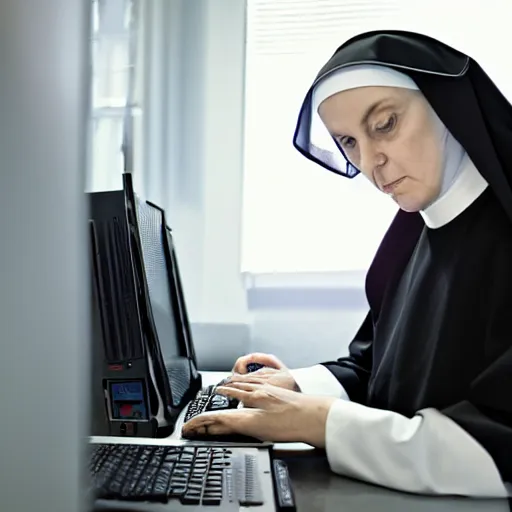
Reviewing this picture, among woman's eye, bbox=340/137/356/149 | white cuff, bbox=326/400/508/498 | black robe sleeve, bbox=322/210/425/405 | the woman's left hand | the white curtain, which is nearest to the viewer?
white cuff, bbox=326/400/508/498

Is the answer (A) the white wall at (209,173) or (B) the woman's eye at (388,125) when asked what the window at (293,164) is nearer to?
(A) the white wall at (209,173)

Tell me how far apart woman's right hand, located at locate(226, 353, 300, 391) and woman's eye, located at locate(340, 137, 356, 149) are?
453 mm

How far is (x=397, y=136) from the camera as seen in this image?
998 millimetres

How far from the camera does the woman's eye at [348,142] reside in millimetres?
1087

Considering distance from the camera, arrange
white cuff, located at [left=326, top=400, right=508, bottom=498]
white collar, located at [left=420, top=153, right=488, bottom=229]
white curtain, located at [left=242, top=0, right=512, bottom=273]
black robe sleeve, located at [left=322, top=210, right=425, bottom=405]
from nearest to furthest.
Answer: white cuff, located at [left=326, top=400, right=508, bottom=498]
white collar, located at [left=420, top=153, right=488, bottom=229]
black robe sleeve, located at [left=322, top=210, right=425, bottom=405]
white curtain, located at [left=242, top=0, right=512, bottom=273]

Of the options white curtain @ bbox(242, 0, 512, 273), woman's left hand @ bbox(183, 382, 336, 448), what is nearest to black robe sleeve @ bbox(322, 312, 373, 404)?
woman's left hand @ bbox(183, 382, 336, 448)

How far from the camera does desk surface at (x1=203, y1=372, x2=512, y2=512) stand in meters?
0.67

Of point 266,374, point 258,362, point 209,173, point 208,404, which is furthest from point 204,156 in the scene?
point 208,404

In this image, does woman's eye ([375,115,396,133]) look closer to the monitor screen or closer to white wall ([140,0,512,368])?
the monitor screen

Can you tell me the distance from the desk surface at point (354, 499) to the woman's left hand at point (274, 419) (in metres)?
0.04

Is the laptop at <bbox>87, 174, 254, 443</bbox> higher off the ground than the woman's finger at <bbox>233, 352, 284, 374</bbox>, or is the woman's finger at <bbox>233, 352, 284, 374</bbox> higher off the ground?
the laptop at <bbox>87, 174, 254, 443</bbox>

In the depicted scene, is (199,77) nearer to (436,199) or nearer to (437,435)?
(436,199)

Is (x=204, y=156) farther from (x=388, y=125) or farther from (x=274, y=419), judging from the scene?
(x=274, y=419)

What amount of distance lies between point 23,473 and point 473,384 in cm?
68
